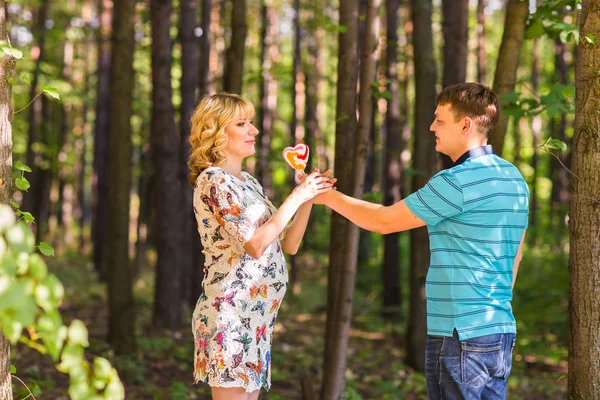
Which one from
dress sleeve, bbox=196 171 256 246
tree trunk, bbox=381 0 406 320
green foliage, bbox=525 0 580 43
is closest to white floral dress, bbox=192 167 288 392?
dress sleeve, bbox=196 171 256 246

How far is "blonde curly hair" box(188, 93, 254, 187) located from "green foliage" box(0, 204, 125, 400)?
1510mm

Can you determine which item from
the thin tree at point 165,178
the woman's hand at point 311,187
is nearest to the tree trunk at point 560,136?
the thin tree at point 165,178

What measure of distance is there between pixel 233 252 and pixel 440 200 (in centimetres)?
105

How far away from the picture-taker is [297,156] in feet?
12.2

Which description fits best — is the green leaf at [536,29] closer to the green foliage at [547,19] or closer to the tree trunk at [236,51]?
the green foliage at [547,19]

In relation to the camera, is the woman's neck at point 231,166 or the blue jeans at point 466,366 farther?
the woman's neck at point 231,166

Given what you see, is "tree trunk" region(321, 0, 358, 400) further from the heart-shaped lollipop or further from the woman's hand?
the woman's hand

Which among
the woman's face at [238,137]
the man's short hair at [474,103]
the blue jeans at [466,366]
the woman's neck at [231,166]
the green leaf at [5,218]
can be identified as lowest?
the blue jeans at [466,366]

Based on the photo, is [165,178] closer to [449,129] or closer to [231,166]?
[231,166]

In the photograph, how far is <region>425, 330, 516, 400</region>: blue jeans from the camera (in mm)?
2939

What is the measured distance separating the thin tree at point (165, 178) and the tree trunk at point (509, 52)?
5.28m

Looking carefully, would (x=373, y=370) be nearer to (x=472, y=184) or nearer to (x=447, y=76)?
(x=447, y=76)

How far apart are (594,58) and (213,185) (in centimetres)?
204

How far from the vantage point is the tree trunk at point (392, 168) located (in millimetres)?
10938
